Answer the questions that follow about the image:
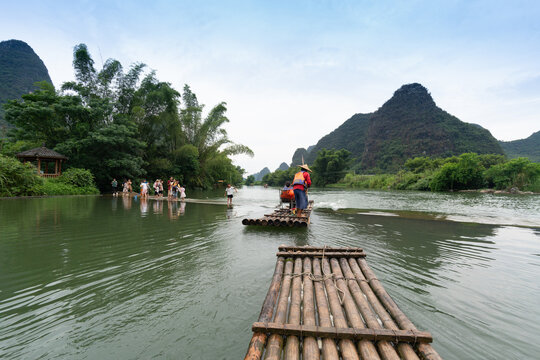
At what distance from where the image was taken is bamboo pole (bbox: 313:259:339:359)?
190 cm

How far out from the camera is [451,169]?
123 ft

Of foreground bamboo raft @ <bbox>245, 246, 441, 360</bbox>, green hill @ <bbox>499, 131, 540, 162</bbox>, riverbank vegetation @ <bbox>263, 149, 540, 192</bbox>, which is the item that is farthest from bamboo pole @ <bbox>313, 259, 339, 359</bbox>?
green hill @ <bbox>499, 131, 540, 162</bbox>

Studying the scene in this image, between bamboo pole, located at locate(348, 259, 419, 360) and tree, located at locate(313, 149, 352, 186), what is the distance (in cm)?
6944

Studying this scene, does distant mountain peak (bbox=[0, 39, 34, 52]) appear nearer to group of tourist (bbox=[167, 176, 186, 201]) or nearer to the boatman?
group of tourist (bbox=[167, 176, 186, 201])

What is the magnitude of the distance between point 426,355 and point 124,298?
340cm

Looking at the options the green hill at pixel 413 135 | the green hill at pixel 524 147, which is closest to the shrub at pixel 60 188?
the green hill at pixel 413 135

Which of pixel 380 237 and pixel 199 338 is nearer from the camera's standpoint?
pixel 199 338

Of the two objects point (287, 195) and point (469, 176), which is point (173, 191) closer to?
point (287, 195)

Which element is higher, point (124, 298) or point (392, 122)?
point (392, 122)

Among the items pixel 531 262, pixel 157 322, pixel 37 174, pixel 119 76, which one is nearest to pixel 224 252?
pixel 157 322

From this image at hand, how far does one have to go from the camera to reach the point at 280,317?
239cm

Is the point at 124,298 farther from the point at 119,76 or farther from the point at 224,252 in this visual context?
the point at 119,76

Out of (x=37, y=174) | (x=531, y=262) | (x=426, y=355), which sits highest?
(x=37, y=174)

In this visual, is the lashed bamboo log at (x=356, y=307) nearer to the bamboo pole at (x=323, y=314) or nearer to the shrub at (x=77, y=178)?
the bamboo pole at (x=323, y=314)
